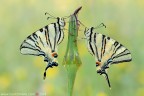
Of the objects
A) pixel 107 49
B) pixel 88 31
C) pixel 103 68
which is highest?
pixel 88 31

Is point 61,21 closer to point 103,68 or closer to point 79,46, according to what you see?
point 79,46

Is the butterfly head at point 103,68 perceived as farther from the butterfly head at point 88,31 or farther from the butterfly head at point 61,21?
the butterfly head at point 61,21

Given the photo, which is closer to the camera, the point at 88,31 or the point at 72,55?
the point at 72,55

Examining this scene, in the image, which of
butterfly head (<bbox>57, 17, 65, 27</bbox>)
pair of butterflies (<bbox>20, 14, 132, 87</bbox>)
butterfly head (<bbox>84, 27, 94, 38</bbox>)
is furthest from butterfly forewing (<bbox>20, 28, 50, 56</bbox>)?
butterfly head (<bbox>84, 27, 94, 38</bbox>)

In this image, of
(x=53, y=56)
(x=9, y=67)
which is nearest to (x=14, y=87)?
(x=9, y=67)

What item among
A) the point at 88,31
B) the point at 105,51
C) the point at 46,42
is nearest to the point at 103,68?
the point at 105,51

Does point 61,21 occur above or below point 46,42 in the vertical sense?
above
